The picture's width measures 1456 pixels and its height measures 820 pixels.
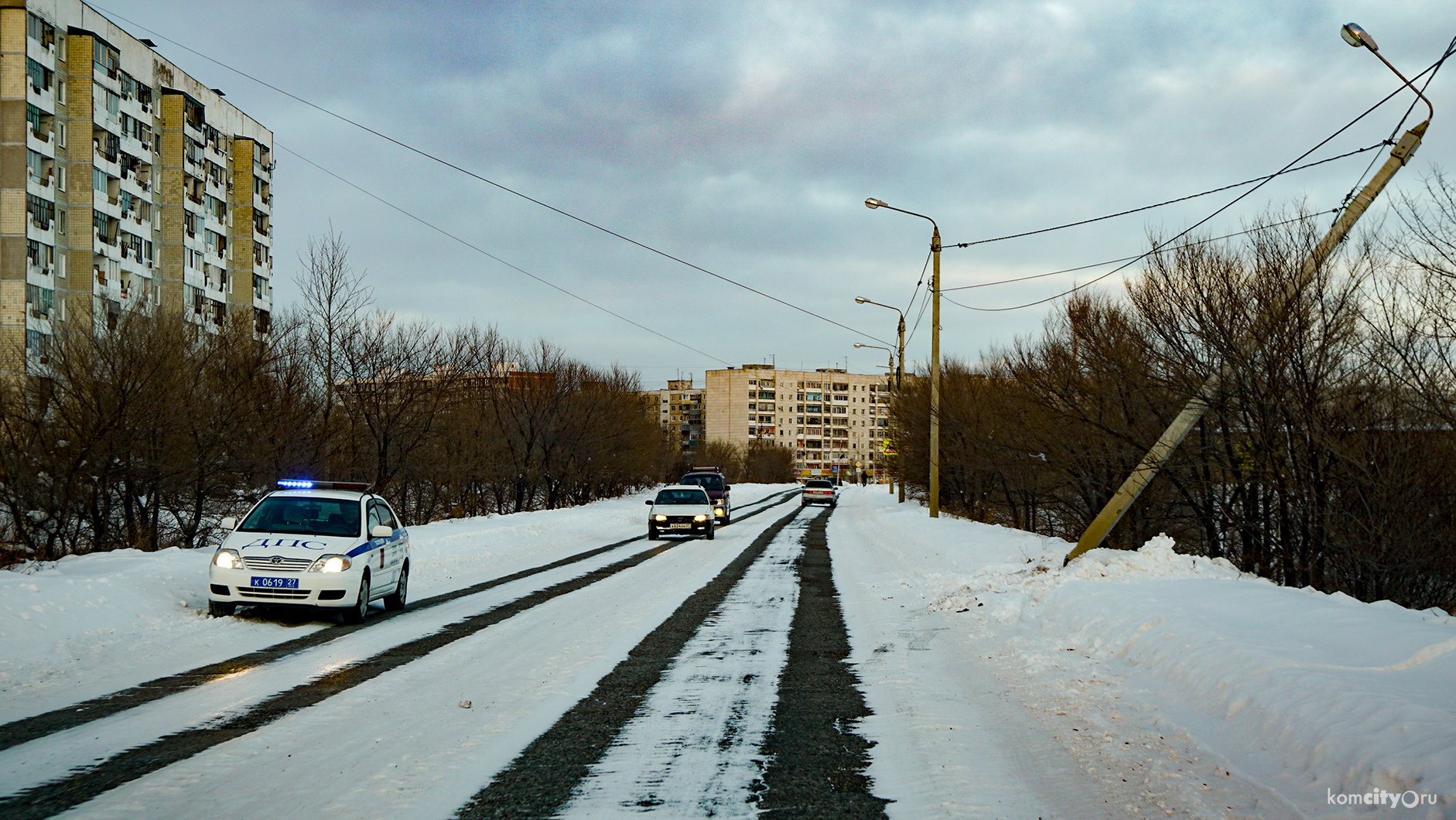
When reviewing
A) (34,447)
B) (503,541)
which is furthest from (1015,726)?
(34,447)

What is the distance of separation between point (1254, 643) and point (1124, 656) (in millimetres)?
1321

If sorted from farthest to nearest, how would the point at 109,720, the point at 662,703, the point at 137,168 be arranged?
the point at 137,168 < the point at 662,703 < the point at 109,720

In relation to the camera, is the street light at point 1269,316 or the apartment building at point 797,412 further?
the apartment building at point 797,412

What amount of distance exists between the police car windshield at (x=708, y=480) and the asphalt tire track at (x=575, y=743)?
3038cm

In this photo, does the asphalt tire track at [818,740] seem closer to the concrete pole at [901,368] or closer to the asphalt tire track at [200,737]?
the asphalt tire track at [200,737]

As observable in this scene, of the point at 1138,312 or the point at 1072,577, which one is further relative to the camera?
the point at 1138,312

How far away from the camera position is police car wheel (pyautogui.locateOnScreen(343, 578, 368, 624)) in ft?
37.7

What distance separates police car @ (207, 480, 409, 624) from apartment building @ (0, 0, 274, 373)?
71.8 feet

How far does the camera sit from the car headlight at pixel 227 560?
11078mm

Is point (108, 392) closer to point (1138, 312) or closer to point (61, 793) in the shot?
point (61, 793)

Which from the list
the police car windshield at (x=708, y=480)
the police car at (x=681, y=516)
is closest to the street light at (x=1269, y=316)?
the police car at (x=681, y=516)

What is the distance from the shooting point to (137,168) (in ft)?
197

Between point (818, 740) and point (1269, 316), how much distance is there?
38.6ft

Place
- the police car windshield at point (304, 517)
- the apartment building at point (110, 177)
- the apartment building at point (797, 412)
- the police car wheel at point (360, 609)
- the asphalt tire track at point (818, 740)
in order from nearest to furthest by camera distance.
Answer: the asphalt tire track at point (818, 740) → the police car wheel at point (360, 609) → the police car windshield at point (304, 517) → the apartment building at point (110, 177) → the apartment building at point (797, 412)
